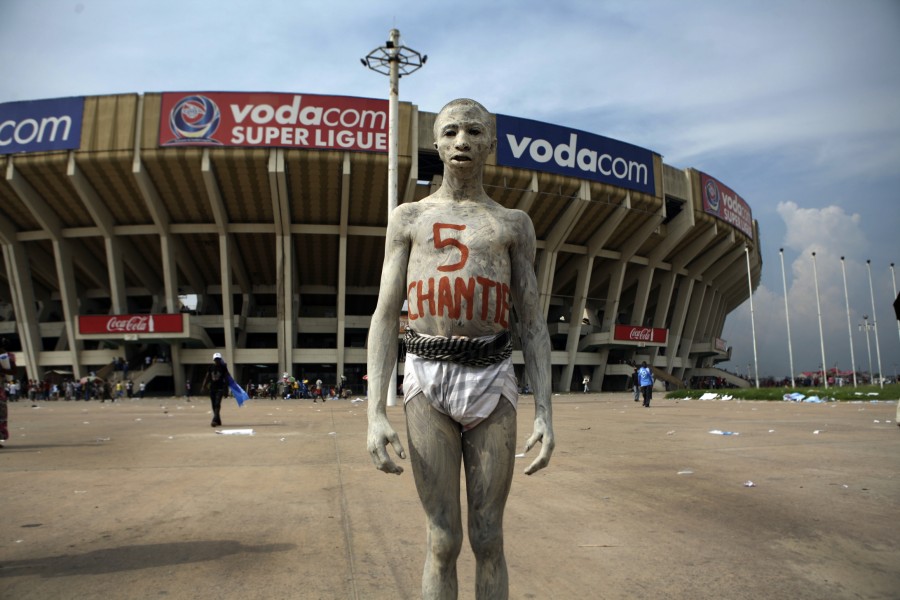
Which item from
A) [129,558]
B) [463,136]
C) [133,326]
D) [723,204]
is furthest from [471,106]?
[723,204]

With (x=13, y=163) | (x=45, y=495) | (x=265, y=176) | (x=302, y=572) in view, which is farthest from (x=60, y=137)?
(x=302, y=572)

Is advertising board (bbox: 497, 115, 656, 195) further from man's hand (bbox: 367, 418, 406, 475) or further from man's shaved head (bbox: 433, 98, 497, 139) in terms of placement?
man's hand (bbox: 367, 418, 406, 475)

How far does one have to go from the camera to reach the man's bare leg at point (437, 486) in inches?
89.4

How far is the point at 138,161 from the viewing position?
3031 cm

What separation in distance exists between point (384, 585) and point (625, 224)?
38568mm

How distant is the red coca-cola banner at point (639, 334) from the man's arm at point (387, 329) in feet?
130

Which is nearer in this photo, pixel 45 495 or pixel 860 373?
pixel 45 495

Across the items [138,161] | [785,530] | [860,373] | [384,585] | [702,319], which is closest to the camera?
[384,585]

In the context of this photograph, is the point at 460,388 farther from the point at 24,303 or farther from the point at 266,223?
the point at 24,303

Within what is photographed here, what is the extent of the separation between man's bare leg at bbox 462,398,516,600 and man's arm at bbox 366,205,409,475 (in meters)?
0.32

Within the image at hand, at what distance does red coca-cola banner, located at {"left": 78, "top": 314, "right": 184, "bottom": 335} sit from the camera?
34.3 m

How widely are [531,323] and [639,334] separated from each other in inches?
1613


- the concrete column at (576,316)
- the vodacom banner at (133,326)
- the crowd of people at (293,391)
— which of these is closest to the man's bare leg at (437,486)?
the crowd of people at (293,391)

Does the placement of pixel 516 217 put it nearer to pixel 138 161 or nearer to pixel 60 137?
pixel 138 161
